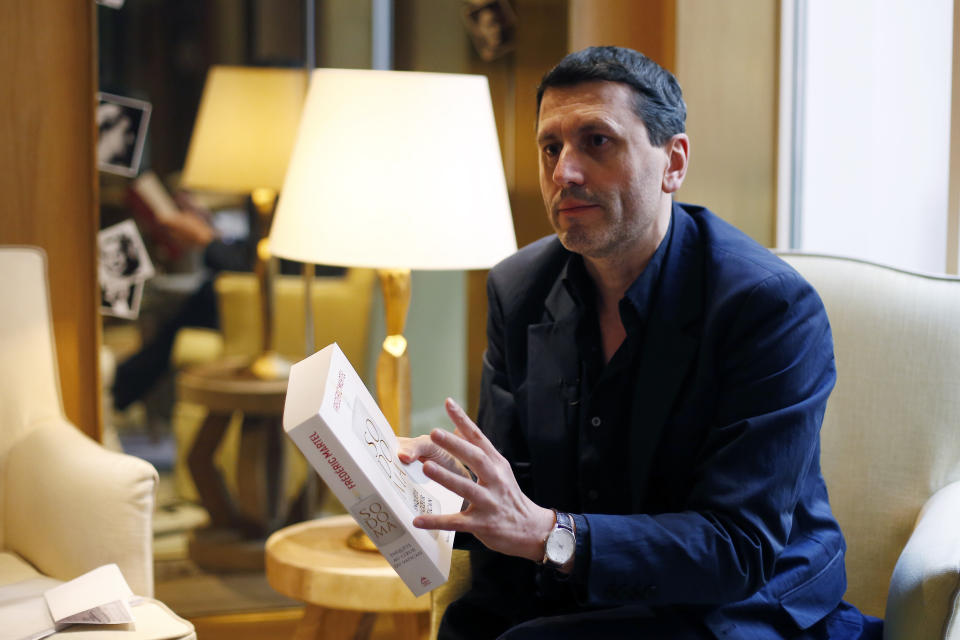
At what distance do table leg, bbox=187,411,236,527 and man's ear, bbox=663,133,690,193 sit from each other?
5.57 ft

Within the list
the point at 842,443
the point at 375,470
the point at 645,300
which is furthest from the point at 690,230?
the point at 375,470

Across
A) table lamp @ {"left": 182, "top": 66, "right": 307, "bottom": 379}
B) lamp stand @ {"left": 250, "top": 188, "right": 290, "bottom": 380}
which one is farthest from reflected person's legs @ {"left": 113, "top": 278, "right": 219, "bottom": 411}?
table lamp @ {"left": 182, "top": 66, "right": 307, "bottom": 379}

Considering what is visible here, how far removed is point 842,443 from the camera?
Answer: 4.98 ft

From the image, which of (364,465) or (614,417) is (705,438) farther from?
(364,465)

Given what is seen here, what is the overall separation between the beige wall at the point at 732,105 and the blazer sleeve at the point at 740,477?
106 cm

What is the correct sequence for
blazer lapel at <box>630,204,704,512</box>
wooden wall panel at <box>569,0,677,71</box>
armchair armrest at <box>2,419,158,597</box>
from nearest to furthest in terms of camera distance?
blazer lapel at <box>630,204,704,512</box>
armchair armrest at <box>2,419,158,597</box>
wooden wall panel at <box>569,0,677,71</box>

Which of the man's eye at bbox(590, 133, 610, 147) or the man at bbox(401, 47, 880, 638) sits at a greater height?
the man's eye at bbox(590, 133, 610, 147)

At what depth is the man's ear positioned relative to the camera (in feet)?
4.20

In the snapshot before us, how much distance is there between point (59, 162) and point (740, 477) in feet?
6.13

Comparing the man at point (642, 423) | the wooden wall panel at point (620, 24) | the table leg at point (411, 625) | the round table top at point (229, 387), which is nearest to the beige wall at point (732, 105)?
the wooden wall panel at point (620, 24)

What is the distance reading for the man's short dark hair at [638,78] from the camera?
1.23m

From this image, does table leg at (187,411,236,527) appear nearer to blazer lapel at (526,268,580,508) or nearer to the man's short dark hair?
blazer lapel at (526,268,580,508)

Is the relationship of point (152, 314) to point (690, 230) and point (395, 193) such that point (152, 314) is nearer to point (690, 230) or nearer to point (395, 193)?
point (395, 193)

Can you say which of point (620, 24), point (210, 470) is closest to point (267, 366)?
point (210, 470)
